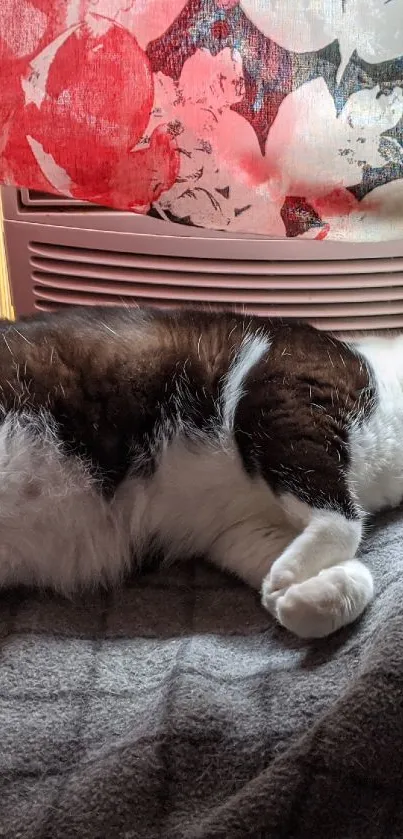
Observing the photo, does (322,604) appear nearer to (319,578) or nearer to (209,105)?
(319,578)

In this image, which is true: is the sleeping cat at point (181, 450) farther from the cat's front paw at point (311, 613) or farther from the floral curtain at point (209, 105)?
the floral curtain at point (209, 105)

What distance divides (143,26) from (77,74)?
0.12m

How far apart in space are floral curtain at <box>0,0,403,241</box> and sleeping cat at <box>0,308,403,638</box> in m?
0.23

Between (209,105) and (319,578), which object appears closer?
(319,578)

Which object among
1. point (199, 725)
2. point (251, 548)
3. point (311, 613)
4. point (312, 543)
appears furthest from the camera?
point (251, 548)

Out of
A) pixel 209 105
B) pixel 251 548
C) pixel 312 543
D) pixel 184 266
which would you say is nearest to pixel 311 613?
pixel 312 543

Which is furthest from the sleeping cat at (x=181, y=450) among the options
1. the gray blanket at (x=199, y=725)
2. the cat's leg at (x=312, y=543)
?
the gray blanket at (x=199, y=725)

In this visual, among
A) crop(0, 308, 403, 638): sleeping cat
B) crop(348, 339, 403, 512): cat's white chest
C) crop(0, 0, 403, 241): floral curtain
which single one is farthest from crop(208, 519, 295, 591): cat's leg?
crop(0, 0, 403, 241): floral curtain

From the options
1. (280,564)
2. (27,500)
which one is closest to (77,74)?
(27,500)

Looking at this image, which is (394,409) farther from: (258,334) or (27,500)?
(27,500)

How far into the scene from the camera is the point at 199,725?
0.74 meters

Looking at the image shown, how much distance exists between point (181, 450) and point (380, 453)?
0.31m

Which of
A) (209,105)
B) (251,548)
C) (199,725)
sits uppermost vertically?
(209,105)

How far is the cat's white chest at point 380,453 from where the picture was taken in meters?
1.15
